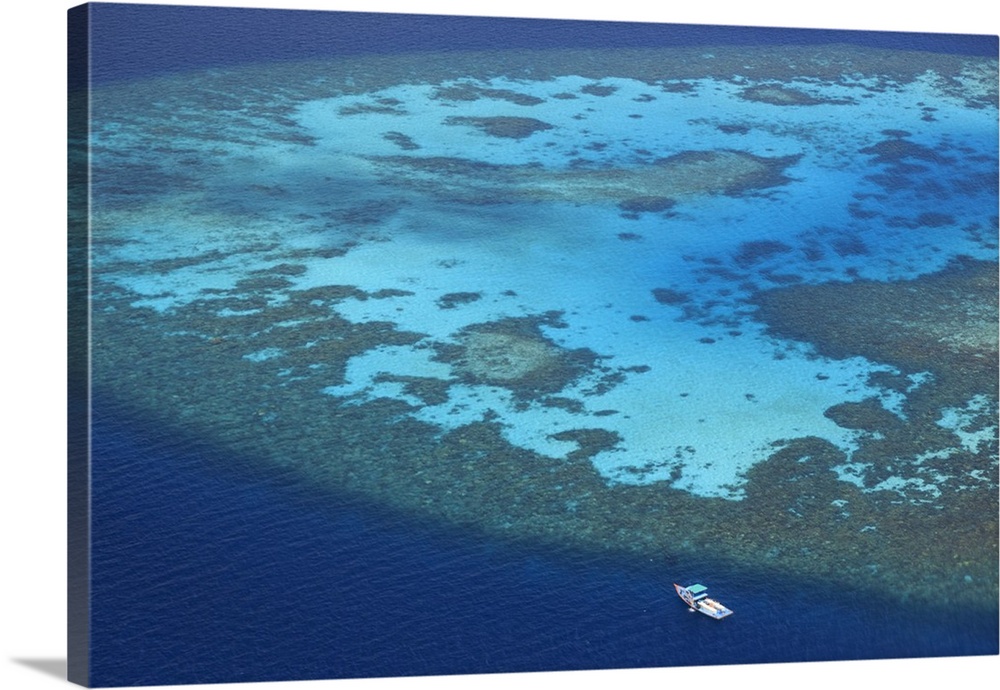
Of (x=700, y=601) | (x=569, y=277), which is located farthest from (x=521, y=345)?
(x=700, y=601)

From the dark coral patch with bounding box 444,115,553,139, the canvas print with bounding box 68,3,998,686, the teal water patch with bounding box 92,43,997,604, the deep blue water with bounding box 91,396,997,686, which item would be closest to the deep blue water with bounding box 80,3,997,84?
the canvas print with bounding box 68,3,998,686

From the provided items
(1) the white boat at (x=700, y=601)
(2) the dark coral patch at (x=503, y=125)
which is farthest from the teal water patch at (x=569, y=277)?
(1) the white boat at (x=700, y=601)

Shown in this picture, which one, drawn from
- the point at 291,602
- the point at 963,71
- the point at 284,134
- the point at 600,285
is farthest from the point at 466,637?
the point at 963,71

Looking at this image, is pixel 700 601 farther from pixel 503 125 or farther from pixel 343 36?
pixel 343 36

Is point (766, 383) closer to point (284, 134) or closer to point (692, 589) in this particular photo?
point (692, 589)

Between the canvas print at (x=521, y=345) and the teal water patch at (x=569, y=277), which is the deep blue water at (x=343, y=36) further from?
the teal water patch at (x=569, y=277)

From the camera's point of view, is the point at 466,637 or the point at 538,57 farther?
the point at 538,57

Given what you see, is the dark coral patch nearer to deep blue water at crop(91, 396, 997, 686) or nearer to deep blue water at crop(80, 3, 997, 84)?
deep blue water at crop(80, 3, 997, 84)
